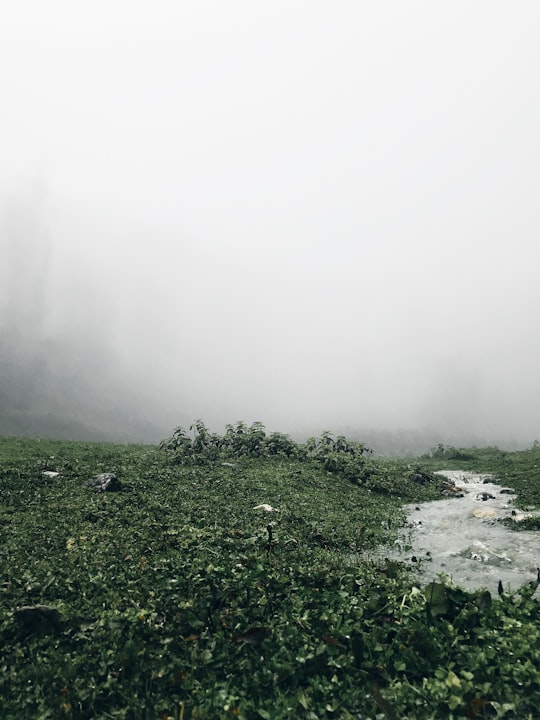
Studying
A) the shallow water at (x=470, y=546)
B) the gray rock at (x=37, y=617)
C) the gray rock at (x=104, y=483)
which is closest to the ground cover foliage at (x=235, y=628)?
the gray rock at (x=37, y=617)

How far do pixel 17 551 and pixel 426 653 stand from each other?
848 centimetres

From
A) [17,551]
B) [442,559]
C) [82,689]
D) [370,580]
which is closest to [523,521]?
[442,559]

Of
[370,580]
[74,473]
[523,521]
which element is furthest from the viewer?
[74,473]

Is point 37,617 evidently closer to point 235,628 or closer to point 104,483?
point 235,628

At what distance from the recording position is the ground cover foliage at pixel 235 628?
18.2ft

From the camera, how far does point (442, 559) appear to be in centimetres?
1078

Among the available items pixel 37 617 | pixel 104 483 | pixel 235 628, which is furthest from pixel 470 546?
pixel 104 483

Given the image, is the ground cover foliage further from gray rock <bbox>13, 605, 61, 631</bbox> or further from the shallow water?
the shallow water

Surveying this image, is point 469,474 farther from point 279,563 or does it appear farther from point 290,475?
point 279,563

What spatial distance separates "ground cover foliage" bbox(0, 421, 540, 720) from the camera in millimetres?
5543

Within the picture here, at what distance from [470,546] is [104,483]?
39.5 ft

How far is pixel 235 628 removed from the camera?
6.95m

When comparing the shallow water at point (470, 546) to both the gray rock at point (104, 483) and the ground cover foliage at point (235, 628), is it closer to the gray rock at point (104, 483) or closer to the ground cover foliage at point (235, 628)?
the ground cover foliage at point (235, 628)

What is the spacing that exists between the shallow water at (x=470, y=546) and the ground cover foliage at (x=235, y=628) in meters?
1.04
